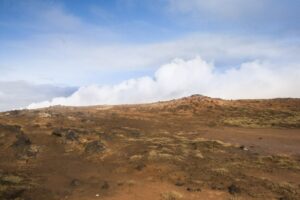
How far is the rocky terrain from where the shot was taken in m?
17.2

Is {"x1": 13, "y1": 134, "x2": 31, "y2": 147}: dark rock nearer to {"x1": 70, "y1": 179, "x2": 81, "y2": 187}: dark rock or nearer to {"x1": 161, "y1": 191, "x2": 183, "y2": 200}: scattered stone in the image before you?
{"x1": 70, "y1": 179, "x2": 81, "y2": 187}: dark rock

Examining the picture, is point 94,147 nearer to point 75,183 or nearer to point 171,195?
point 75,183

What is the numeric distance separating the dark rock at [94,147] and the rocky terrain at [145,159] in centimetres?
8

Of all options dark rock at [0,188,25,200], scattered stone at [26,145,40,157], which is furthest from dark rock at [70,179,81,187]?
scattered stone at [26,145,40,157]

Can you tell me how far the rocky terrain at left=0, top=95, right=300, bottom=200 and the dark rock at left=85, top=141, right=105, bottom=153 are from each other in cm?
8

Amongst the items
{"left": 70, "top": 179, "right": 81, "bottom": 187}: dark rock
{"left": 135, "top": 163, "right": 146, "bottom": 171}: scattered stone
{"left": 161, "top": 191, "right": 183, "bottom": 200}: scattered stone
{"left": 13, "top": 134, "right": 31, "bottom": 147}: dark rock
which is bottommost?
{"left": 161, "top": 191, "right": 183, "bottom": 200}: scattered stone

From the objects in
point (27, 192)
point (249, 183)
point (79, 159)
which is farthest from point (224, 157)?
point (27, 192)

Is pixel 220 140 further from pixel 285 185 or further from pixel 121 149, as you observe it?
pixel 285 185

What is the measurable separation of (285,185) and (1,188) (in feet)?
46.9

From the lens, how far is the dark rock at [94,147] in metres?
25.1

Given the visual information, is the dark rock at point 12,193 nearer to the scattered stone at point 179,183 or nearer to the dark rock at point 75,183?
the dark rock at point 75,183

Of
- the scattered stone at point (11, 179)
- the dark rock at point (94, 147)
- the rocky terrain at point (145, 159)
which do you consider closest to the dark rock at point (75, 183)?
→ the rocky terrain at point (145, 159)

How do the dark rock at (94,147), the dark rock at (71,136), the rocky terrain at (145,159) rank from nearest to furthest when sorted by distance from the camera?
the rocky terrain at (145,159) < the dark rock at (94,147) < the dark rock at (71,136)

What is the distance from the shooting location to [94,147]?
2555 cm
